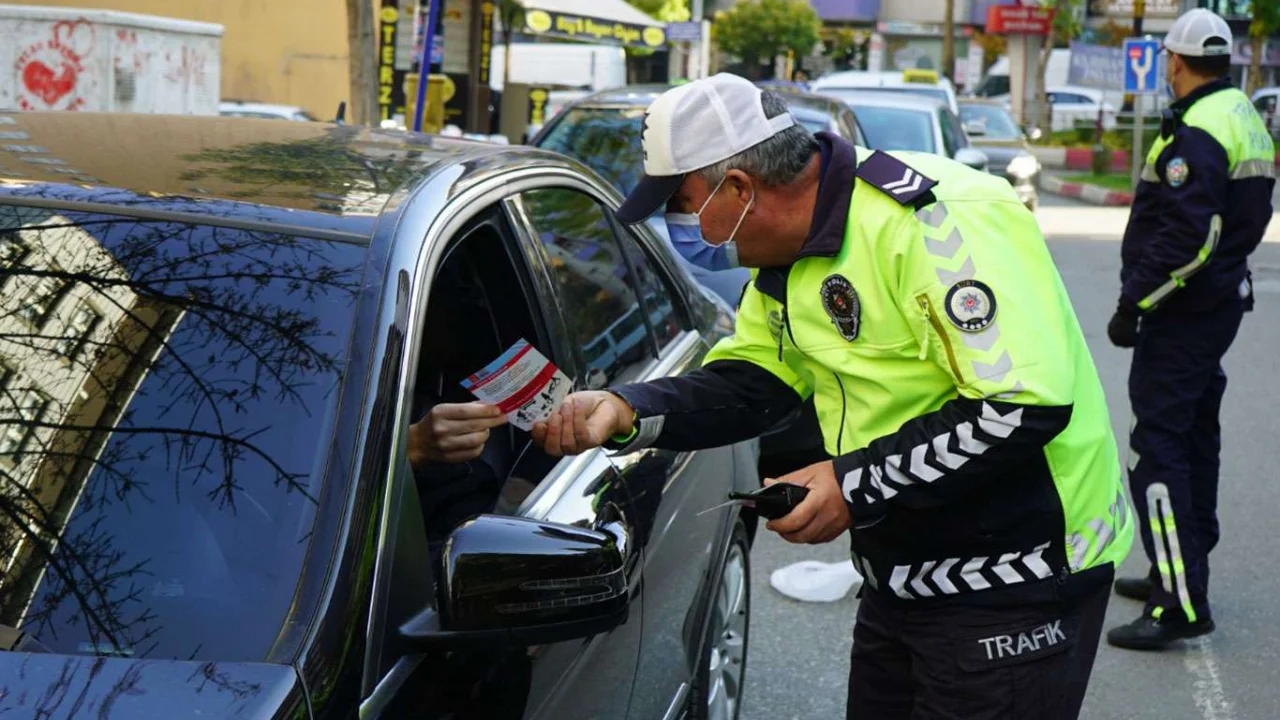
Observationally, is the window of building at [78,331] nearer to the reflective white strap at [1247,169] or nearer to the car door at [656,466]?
the car door at [656,466]

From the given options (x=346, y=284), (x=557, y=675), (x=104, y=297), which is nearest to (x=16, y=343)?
(x=104, y=297)

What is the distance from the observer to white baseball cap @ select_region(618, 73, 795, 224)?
2.51 meters

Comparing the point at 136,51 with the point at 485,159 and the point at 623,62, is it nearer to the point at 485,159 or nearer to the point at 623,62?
the point at 485,159

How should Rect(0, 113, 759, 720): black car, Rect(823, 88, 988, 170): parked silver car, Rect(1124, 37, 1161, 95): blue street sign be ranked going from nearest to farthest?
Rect(0, 113, 759, 720): black car → Rect(823, 88, 988, 170): parked silver car → Rect(1124, 37, 1161, 95): blue street sign

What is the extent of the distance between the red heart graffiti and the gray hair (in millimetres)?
8654

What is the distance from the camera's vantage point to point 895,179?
2.54 metres

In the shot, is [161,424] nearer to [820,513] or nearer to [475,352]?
[820,513]

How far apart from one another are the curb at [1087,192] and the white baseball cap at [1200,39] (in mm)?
18370

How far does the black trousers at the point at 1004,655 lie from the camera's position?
260cm

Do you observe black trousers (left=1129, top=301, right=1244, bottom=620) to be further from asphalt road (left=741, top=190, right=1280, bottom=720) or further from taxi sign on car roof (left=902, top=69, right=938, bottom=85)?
taxi sign on car roof (left=902, top=69, right=938, bottom=85)

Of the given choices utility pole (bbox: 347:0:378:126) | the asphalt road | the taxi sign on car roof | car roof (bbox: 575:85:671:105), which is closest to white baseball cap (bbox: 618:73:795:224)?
the asphalt road

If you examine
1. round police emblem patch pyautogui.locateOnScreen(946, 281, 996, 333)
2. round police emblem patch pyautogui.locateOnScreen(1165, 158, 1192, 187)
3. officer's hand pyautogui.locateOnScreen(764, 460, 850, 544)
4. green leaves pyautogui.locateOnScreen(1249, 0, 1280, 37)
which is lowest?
officer's hand pyautogui.locateOnScreen(764, 460, 850, 544)

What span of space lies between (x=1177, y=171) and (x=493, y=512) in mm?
2799

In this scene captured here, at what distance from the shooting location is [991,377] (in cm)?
236
